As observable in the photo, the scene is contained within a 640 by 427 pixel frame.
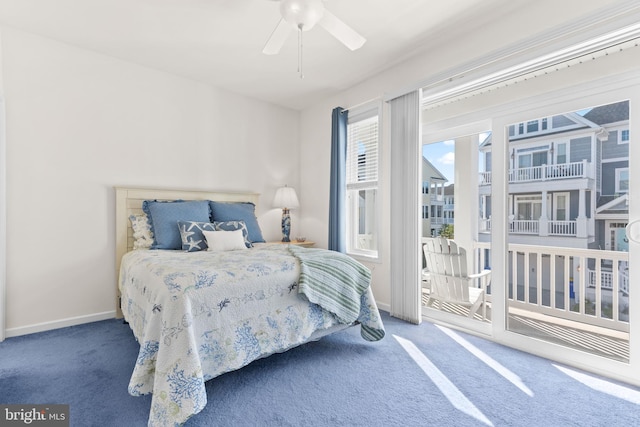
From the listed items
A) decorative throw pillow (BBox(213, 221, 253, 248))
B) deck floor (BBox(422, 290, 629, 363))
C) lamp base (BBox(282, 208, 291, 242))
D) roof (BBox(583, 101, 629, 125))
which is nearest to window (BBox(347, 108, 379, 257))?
lamp base (BBox(282, 208, 291, 242))

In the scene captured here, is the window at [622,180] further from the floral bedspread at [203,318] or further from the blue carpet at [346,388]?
the floral bedspread at [203,318]

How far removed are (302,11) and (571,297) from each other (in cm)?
299

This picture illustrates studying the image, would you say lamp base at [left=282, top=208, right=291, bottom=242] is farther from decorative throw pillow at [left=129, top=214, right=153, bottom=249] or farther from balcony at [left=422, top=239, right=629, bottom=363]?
balcony at [left=422, top=239, right=629, bottom=363]

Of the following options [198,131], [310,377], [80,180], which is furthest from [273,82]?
[310,377]

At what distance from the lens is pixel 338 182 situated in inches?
149

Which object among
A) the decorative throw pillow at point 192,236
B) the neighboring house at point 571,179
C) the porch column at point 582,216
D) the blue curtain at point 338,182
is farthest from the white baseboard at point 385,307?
the decorative throw pillow at point 192,236

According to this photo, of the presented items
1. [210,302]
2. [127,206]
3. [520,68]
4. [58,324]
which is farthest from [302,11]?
[58,324]

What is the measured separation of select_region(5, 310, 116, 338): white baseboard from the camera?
2.66 metres

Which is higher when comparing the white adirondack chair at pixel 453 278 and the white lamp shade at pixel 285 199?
the white lamp shade at pixel 285 199

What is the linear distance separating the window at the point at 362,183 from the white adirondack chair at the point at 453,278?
0.70m

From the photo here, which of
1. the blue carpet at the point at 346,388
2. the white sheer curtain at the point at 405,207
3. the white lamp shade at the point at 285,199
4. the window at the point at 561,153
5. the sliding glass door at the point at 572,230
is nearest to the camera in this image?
the blue carpet at the point at 346,388

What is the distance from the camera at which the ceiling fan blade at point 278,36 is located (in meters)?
2.10

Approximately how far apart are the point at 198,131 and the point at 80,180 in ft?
4.24

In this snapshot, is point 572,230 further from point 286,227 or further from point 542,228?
point 286,227
